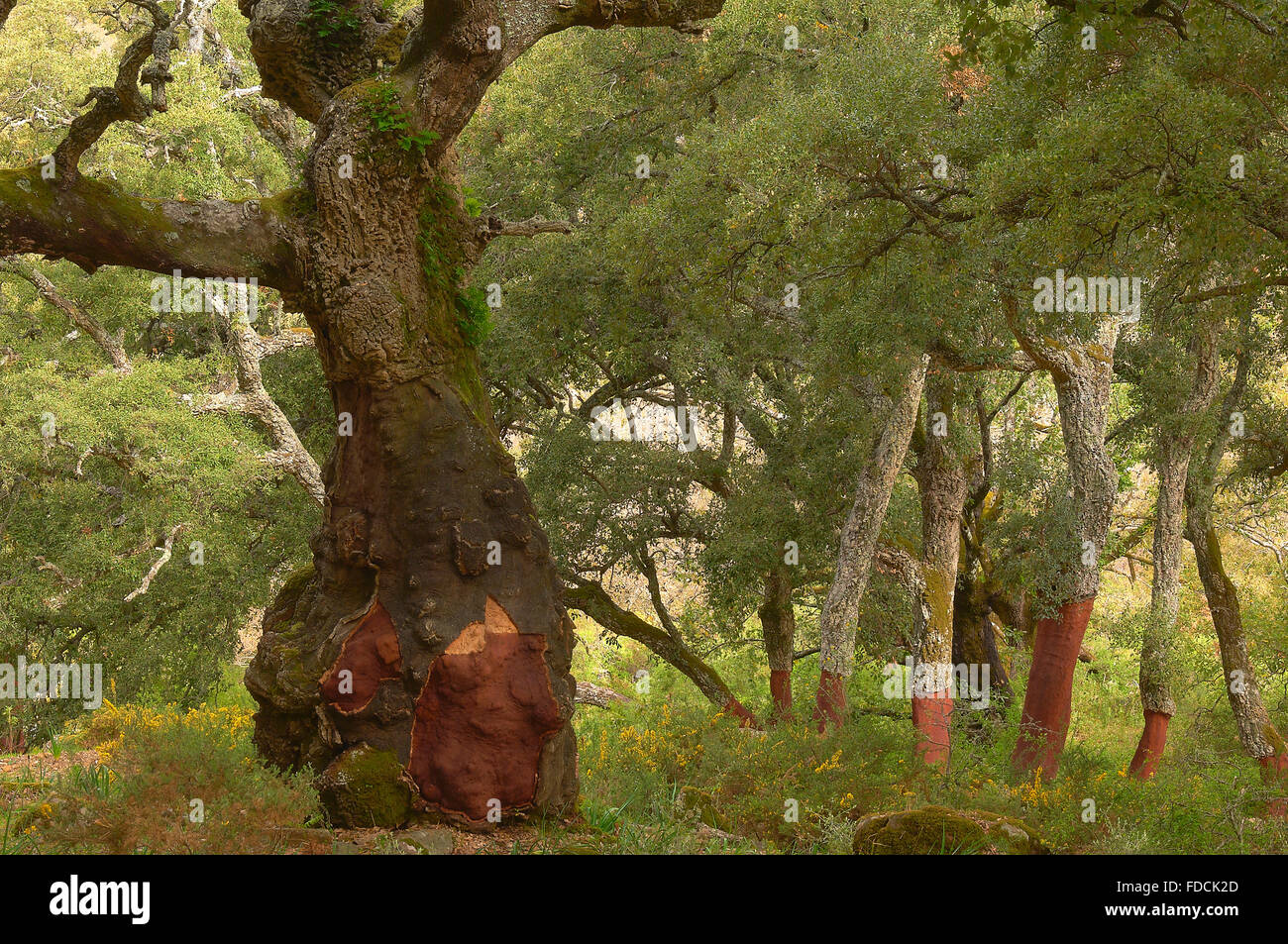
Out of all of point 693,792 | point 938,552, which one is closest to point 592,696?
point 938,552

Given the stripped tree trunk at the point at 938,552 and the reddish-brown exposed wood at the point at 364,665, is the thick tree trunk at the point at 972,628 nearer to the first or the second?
the stripped tree trunk at the point at 938,552

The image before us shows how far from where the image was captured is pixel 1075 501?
45.3ft

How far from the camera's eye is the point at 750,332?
51.1ft

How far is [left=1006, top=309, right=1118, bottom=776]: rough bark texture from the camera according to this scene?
1357 centimetres

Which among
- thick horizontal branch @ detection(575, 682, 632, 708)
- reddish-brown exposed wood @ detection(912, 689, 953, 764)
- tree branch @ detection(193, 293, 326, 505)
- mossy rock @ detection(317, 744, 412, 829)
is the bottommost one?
thick horizontal branch @ detection(575, 682, 632, 708)

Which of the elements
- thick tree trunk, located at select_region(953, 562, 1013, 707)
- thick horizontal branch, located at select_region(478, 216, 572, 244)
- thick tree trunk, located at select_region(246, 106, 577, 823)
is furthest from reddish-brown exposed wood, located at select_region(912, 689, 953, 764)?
thick horizontal branch, located at select_region(478, 216, 572, 244)

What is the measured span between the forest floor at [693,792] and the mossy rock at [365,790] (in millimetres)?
100

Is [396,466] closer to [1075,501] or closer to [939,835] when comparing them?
[939,835]

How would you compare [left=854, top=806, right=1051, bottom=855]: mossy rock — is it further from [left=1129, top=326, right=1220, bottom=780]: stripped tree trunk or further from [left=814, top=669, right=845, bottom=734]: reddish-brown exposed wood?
[left=1129, top=326, right=1220, bottom=780]: stripped tree trunk

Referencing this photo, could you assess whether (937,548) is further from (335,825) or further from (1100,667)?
(1100,667)

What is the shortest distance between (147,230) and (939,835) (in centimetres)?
650

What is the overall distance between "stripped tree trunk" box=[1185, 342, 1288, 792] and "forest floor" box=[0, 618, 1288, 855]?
3.06 feet

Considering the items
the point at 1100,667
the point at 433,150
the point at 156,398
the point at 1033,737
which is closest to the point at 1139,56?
the point at 433,150

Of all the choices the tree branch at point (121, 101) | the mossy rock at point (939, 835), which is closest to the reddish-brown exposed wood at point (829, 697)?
the mossy rock at point (939, 835)
